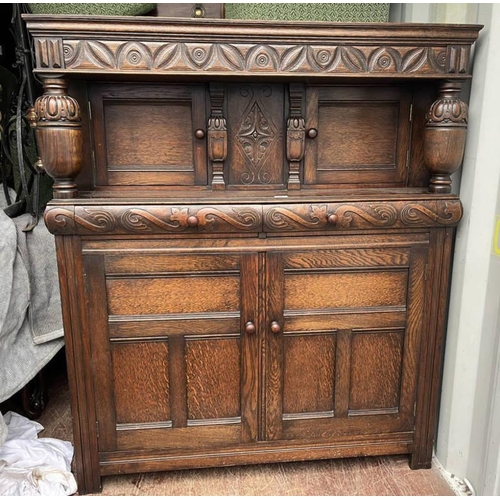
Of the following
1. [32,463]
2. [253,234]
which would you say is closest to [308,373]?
[253,234]

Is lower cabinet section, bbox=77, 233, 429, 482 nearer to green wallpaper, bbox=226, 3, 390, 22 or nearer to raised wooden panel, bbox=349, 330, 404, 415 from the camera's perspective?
raised wooden panel, bbox=349, 330, 404, 415

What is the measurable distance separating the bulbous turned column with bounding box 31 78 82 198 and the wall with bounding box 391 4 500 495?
122 cm

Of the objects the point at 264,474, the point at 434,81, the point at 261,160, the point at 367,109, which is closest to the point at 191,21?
the point at 261,160

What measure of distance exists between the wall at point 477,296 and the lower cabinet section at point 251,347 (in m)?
0.13

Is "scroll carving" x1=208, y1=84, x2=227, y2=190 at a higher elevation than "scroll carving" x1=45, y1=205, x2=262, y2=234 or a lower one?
higher

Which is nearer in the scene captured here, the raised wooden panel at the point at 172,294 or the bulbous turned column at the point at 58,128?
the bulbous turned column at the point at 58,128

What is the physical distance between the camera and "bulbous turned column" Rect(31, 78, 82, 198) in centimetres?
126

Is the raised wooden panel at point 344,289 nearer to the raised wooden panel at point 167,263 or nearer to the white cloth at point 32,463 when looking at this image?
the raised wooden panel at point 167,263

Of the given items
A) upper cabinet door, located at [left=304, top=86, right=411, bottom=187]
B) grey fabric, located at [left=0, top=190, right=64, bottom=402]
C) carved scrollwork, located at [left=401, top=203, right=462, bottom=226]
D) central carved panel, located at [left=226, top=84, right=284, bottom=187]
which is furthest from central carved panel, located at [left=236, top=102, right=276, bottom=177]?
grey fabric, located at [left=0, top=190, right=64, bottom=402]

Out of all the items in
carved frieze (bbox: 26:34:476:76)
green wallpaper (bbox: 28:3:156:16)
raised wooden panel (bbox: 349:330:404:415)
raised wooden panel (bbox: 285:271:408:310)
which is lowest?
raised wooden panel (bbox: 349:330:404:415)

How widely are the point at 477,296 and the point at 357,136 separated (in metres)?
0.66

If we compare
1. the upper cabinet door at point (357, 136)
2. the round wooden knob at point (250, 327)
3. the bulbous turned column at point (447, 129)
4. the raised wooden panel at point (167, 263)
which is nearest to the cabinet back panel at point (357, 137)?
the upper cabinet door at point (357, 136)

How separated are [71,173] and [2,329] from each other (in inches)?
27.2

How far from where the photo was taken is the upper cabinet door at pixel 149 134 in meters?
1.42
